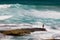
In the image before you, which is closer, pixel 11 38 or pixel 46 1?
pixel 11 38

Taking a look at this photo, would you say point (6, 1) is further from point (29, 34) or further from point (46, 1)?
point (29, 34)

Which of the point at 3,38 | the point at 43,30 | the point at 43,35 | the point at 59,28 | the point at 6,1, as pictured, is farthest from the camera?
the point at 6,1

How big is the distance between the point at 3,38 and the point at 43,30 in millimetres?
6257

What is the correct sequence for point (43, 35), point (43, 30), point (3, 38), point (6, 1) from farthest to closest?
point (6, 1) < point (43, 30) < point (43, 35) < point (3, 38)

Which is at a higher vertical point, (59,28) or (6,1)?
(6,1)

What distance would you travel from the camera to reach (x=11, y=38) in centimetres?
2448

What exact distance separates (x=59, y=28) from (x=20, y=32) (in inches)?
286

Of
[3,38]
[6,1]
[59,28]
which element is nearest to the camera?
[3,38]

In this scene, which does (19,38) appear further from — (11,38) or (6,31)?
(6,31)

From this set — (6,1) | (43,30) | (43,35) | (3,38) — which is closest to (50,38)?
(43,35)

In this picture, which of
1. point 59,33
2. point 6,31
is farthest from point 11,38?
point 59,33

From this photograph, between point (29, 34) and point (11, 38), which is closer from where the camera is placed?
point (11, 38)

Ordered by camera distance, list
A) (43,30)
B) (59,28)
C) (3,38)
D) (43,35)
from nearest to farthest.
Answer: (3,38) → (43,35) → (43,30) → (59,28)

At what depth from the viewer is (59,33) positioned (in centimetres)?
2750
